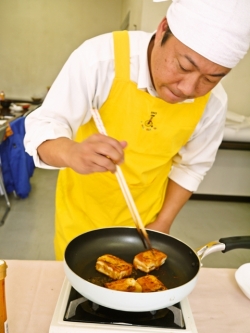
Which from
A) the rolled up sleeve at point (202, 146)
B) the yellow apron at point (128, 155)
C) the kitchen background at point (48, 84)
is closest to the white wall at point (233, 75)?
the kitchen background at point (48, 84)

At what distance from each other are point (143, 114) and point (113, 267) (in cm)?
57

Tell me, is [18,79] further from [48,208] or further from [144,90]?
[144,90]

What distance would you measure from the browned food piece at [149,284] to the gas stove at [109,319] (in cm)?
5

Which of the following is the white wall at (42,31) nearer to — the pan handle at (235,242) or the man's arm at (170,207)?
the man's arm at (170,207)

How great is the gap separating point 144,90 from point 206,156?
43cm

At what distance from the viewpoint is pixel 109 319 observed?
0.65 m

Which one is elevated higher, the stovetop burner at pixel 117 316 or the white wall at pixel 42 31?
the stovetop burner at pixel 117 316

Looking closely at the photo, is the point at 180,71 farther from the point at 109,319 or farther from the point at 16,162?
the point at 16,162

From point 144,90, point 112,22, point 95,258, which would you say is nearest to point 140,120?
point 144,90

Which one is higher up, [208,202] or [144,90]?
[144,90]

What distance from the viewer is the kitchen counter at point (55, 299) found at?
0.75m

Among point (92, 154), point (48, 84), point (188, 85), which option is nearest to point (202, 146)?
point (188, 85)

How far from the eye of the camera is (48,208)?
332 centimetres

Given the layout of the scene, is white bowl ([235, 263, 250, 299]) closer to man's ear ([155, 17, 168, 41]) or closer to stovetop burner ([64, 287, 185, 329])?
stovetop burner ([64, 287, 185, 329])
